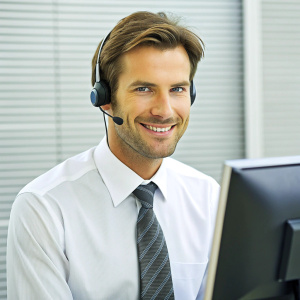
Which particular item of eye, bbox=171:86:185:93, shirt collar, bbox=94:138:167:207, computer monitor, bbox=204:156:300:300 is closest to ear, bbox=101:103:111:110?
shirt collar, bbox=94:138:167:207

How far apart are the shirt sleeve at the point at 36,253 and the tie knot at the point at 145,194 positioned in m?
0.24

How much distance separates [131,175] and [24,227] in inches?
13.6

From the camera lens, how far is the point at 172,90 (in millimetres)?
1432

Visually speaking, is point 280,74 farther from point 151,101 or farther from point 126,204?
point 126,204

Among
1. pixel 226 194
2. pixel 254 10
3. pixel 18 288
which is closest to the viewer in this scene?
pixel 226 194

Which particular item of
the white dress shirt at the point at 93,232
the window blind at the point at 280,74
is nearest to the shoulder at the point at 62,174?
the white dress shirt at the point at 93,232

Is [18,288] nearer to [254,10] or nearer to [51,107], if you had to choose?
[51,107]

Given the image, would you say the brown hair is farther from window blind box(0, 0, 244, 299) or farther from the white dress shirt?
window blind box(0, 0, 244, 299)

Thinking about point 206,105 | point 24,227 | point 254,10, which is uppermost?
point 254,10

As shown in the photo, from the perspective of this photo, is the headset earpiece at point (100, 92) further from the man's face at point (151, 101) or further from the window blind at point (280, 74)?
the window blind at point (280, 74)

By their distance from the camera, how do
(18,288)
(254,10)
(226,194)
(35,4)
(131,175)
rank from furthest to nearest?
1. (254,10)
2. (35,4)
3. (131,175)
4. (18,288)
5. (226,194)

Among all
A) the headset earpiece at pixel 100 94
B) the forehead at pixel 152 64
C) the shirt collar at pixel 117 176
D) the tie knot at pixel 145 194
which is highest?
the forehead at pixel 152 64

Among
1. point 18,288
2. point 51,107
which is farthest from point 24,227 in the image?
point 51,107

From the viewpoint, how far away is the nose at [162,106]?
1.39 meters
